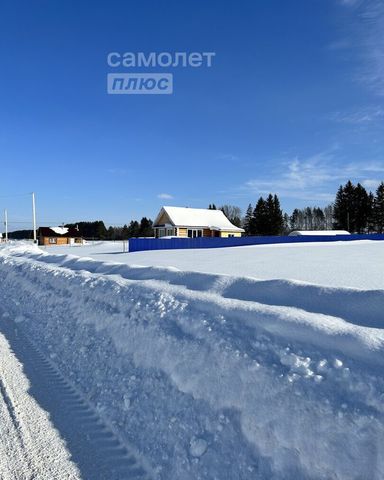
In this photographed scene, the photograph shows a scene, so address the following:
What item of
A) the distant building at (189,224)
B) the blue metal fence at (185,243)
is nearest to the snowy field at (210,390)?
the blue metal fence at (185,243)

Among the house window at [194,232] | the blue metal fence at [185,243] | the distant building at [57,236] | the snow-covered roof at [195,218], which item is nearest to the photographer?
the blue metal fence at [185,243]

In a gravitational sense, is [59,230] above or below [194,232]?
above

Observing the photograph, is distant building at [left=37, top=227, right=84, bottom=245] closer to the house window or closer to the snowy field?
the house window

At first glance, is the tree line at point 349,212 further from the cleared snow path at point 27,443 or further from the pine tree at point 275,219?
the cleared snow path at point 27,443

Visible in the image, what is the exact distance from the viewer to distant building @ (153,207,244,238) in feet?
132

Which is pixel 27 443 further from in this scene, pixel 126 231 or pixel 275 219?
pixel 126 231

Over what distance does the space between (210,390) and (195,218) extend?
130 feet

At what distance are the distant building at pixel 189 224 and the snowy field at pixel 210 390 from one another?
34.4 m

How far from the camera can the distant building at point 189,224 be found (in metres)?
40.2

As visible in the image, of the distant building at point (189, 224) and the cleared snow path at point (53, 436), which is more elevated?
the distant building at point (189, 224)

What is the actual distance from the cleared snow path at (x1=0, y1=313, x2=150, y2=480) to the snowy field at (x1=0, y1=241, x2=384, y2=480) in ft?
0.04

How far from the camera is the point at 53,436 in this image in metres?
3.29

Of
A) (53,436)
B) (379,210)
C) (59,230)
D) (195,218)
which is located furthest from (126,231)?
(53,436)

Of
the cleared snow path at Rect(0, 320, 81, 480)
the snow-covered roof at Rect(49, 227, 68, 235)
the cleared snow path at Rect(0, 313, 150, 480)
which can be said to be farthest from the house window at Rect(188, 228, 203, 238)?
the cleared snow path at Rect(0, 320, 81, 480)
